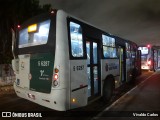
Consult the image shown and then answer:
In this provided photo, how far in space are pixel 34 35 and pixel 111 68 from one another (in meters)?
3.84

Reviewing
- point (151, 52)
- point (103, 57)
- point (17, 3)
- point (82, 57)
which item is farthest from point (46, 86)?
point (151, 52)

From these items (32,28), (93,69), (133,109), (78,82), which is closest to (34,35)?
(32,28)

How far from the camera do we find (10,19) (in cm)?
1386

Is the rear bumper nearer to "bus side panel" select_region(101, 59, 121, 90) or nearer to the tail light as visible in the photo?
the tail light

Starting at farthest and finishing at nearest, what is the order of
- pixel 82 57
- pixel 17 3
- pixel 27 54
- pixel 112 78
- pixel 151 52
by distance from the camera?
pixel 151 52 < pixel 17 3 < pixel 112 78 < pixel 27 54 < pixel 82 57

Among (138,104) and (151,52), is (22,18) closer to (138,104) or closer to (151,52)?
(138,104)

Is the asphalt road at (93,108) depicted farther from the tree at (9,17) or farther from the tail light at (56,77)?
the tree at (9,17)

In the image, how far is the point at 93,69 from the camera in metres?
6.79

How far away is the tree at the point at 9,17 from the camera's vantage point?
1313cm

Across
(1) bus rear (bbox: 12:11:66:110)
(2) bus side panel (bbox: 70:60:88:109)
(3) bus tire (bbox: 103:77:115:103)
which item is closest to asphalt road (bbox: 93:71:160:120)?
(3) bus tire (bbox: 103:77:115:103)

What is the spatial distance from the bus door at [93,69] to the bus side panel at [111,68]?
0.39 m

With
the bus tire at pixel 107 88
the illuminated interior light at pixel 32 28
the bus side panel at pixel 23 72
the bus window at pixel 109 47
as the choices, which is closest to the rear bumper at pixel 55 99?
the bus side panel at pixel 23 72

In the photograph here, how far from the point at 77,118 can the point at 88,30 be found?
287 centimetres

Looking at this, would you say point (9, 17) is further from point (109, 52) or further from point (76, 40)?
point (76, 40)
